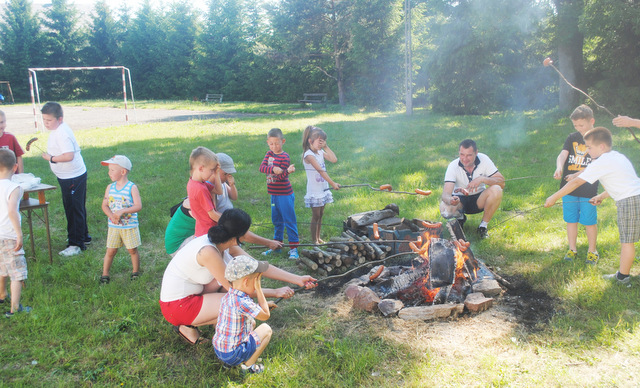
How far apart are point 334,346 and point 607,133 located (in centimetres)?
336

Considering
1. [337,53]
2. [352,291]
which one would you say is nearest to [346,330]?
[352,291]

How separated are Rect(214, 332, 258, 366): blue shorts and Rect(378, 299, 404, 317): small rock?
132 cm

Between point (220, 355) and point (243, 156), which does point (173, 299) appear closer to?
point (220, 355)

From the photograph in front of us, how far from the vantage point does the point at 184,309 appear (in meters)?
3.56

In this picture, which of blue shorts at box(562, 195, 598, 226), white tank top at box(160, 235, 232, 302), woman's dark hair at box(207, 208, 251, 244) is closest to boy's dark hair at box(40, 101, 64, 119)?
white tank top at box(160, 235, 232, 302)

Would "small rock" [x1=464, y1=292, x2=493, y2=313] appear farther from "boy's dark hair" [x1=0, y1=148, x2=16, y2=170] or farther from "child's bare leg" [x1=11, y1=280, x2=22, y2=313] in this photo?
"boy's dark hair" [x1=0, y1=148, x2=16, y2=170]

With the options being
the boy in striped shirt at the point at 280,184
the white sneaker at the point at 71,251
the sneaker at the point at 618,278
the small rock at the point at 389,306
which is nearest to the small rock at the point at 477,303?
the small rock at the point at 389,306

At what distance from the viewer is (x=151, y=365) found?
351 centimetres

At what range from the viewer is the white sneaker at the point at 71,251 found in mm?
5812

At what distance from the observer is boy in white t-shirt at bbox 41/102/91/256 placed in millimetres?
5535

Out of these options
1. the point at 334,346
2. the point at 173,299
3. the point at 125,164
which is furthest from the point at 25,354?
the point at 334,346

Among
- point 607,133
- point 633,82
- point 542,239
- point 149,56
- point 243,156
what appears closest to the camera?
point 607,133

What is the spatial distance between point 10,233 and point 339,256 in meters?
3.26

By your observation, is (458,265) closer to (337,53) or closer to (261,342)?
(261,342)
